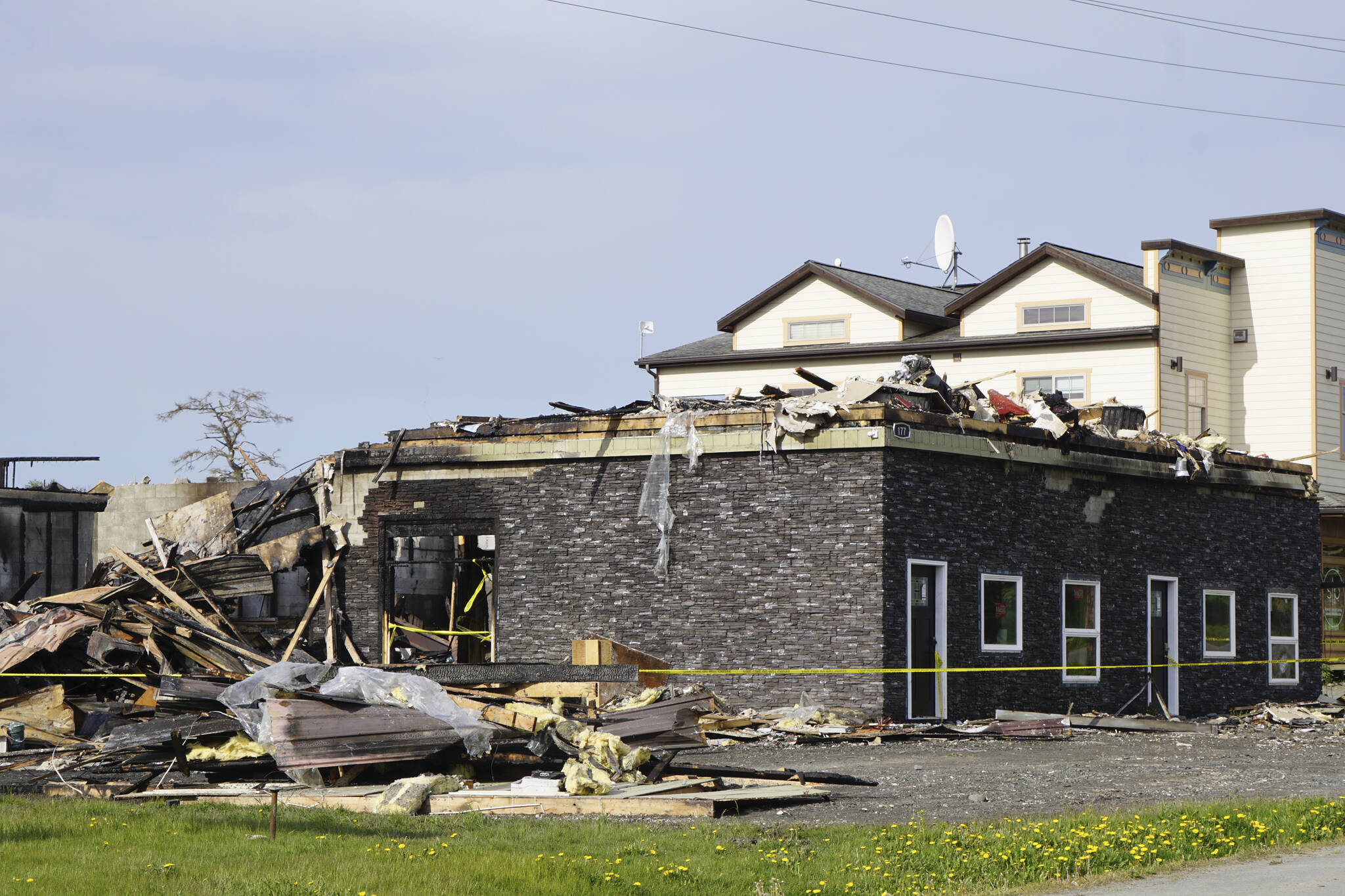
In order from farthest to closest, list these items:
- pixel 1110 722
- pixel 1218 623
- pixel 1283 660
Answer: pixel 1283 660, pixel 1218 623, pixel 1110 722

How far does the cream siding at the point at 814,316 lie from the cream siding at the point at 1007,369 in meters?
0.70

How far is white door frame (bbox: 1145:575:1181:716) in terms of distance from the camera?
26422 mm

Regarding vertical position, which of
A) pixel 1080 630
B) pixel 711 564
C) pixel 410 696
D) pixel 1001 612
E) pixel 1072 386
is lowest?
pixel 410 696

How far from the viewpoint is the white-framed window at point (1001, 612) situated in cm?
2347

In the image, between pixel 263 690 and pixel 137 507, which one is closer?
pixel 263 690

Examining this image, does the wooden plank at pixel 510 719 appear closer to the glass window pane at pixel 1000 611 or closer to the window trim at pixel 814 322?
the glass window pane at pixel 1000 611

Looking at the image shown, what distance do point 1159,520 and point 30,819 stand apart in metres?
19.9

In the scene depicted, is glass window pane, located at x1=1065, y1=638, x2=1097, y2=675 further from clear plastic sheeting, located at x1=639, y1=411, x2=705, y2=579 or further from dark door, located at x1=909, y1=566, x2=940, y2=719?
clear plastic sheeting, located at x1=639, y1=411, x2=705, y2=579

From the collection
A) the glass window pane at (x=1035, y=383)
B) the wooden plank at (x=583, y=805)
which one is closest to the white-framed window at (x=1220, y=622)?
the glass window pane at (x=1035, y=383)

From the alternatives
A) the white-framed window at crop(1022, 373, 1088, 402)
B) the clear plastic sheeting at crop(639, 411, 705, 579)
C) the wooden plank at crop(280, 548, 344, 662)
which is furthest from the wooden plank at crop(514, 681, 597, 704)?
the white-framed window at crop(1022, 373, 1088, 402)

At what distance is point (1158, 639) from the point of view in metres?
26.9

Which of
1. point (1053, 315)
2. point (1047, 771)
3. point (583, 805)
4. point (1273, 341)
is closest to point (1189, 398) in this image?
point (1273, 341)

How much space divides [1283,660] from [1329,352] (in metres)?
10.4

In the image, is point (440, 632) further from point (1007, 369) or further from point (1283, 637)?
point (1007, 369)
